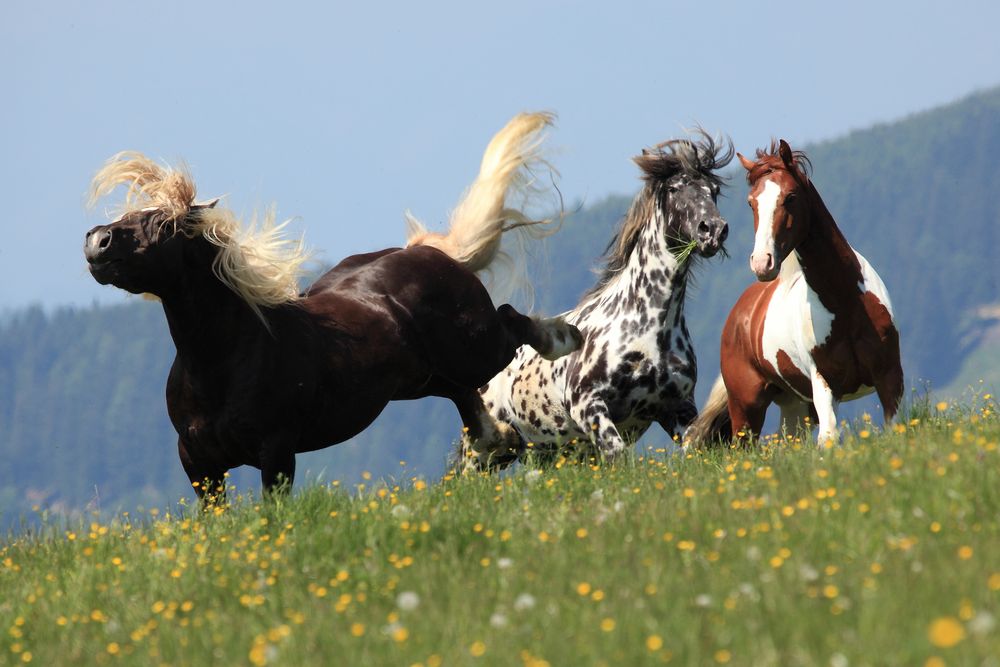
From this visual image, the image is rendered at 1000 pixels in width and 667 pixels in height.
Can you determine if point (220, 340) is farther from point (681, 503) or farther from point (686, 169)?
point (686, 169)

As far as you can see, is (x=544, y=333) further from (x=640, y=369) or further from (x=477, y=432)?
(x=477, y=432)

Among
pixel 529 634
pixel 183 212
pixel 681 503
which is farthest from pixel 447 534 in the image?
pixel 183 212

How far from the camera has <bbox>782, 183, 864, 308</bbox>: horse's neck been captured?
10.0 m

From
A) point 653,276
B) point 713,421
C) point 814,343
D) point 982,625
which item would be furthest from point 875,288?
point 982,625

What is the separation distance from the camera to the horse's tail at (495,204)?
12820mm

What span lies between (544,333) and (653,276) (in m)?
1.06

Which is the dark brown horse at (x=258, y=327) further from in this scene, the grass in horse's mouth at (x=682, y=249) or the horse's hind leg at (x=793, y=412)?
the horse's hind leg at (x=793, y=412)

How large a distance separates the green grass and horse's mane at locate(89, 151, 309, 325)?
6.25ft

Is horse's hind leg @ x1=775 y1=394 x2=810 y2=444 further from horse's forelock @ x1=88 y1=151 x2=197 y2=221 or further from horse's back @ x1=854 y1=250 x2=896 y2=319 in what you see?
horse's forelock @ x1=88 y1=151 x2=197 y2=221

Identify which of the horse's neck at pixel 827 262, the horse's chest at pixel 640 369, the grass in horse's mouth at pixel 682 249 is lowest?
the horse's chest at pixel 640 369

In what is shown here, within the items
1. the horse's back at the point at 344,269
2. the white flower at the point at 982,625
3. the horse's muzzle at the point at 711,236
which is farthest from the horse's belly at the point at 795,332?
the white flower at the point at 982,625

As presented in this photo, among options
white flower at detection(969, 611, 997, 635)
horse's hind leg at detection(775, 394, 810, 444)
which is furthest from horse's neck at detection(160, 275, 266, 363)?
white flower at detection(969, 611, 997, 635)

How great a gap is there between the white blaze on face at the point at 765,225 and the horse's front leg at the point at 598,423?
102 inches

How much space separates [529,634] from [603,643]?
0.36 m
